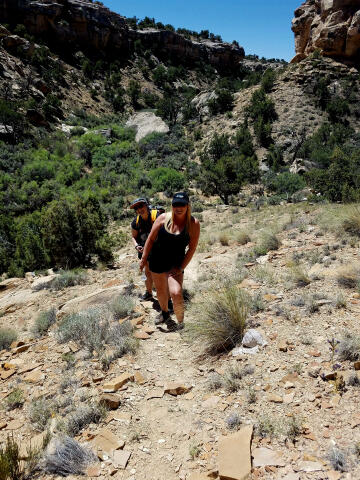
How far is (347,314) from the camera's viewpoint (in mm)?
3115

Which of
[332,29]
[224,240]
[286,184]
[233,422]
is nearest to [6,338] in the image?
[233,422]

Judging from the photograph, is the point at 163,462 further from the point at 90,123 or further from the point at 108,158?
the point at 90,123

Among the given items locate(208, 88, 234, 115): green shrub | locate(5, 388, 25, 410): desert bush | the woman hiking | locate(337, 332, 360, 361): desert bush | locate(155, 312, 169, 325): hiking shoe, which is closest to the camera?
locate(337, 332, 360, 361): desert bush

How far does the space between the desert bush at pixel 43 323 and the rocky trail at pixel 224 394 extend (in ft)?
0.40

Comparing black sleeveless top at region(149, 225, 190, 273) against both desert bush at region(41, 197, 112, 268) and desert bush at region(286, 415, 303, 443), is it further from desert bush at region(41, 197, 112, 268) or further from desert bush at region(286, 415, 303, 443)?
desert bush at region(41, 197, 112, 268)

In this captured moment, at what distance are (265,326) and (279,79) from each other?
34305mm

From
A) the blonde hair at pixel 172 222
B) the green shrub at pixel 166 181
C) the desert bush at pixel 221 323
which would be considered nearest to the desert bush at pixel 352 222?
the desert bush at pixel 221 323

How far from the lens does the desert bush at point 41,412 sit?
2.57 meters

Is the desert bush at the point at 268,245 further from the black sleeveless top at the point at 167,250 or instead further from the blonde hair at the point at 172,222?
the blonde hair at the point at 172,222

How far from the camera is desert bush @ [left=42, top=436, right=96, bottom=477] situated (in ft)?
6.57

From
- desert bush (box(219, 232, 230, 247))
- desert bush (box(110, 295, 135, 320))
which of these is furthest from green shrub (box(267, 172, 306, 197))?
desert bush (box(110, 295, 135, 320))

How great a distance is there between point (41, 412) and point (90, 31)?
55147mm

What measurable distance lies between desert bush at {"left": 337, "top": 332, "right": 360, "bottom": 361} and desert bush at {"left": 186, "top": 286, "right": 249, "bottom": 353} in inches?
37.4

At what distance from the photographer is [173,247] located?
3.63m
